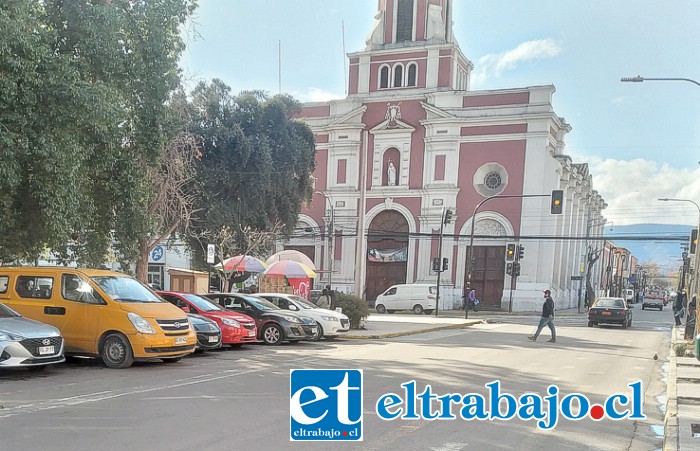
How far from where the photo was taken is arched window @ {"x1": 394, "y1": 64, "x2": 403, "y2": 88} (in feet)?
167

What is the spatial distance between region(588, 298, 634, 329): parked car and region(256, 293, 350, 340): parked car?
1574 centimetres

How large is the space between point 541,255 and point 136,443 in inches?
1688

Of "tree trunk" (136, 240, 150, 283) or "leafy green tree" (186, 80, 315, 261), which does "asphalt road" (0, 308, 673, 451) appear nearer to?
"tree trunk" (136, 240, 150, 283)

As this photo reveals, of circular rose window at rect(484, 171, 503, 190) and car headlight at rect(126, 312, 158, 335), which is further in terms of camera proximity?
circular rose window at rect(484, 171, 503, 190)

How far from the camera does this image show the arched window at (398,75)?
51.0m

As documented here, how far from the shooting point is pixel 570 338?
22.3 m

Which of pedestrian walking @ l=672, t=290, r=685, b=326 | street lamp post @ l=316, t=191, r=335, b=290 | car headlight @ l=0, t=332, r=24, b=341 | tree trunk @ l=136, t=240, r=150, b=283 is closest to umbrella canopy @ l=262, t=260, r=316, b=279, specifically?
tree trunk @ l=136, t=240, r=150, b=283

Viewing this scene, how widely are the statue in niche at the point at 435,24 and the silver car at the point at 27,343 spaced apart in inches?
1752

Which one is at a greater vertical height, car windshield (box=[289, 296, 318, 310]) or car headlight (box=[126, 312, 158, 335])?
car headlight (box=[126, 312, 158, 335])

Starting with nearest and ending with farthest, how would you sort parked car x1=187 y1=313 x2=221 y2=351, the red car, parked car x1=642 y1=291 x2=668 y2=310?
parked car x1=187 y1=313 x2=221 y2=351 → the red car → parked car x1=642 y1=291 x2=668 y2=310

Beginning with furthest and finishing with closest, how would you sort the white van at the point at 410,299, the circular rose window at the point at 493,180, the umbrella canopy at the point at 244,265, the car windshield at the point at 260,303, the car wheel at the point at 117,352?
the circular rose window at the point at 493,180
the white van at the point at 410,299
the umbrella canopy at the point at 244,265
the car windshield at the point at 260,303
the car wheel at the point at 117,352

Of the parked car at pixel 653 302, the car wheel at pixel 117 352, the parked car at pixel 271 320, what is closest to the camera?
the car wheel at pixel 117 352

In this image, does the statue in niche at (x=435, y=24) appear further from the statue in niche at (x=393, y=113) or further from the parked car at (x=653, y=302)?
the parked car at (x=653, y=302)

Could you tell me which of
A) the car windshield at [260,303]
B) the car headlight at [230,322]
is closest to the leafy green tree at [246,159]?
the car windshield at [260,303]
